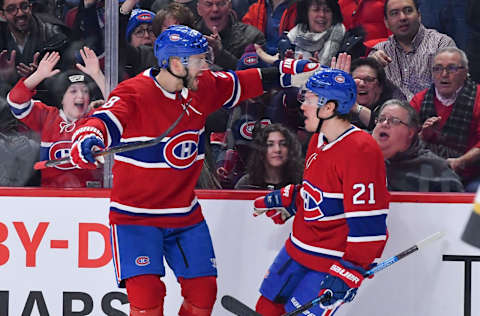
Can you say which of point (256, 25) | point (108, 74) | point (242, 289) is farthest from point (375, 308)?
point (108, 74)

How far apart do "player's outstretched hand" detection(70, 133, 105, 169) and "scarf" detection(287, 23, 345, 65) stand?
44.2 inches

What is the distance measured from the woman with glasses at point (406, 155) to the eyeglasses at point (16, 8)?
5.07 feet

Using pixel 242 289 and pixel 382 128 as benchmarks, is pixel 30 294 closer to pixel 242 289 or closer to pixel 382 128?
pixel 242 289

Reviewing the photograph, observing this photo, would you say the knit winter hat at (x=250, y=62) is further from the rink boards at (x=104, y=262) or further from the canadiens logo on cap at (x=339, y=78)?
the canadiens logo on cap at (x=339, y=78)

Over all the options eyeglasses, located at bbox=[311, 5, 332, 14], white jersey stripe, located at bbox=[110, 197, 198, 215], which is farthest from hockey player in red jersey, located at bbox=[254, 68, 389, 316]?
eyeglasses, located at bbox=[311, 5, 332, 14]

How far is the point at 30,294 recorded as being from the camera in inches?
130

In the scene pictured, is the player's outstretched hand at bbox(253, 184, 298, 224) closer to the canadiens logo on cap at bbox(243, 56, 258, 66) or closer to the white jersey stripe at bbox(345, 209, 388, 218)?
the white jersey stripe at bbox(345, 209, 388, 218)

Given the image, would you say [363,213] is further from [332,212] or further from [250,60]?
[250,60]

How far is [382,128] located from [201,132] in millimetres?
825

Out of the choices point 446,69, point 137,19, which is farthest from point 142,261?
point 446,69

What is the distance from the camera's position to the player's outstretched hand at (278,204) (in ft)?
9.57

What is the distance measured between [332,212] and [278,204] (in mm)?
337

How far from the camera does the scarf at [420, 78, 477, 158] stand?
3209mm

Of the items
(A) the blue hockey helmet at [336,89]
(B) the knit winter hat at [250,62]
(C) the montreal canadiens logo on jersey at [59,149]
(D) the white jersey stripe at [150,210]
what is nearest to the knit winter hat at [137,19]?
(B) the knit winter hat at [250,62]
